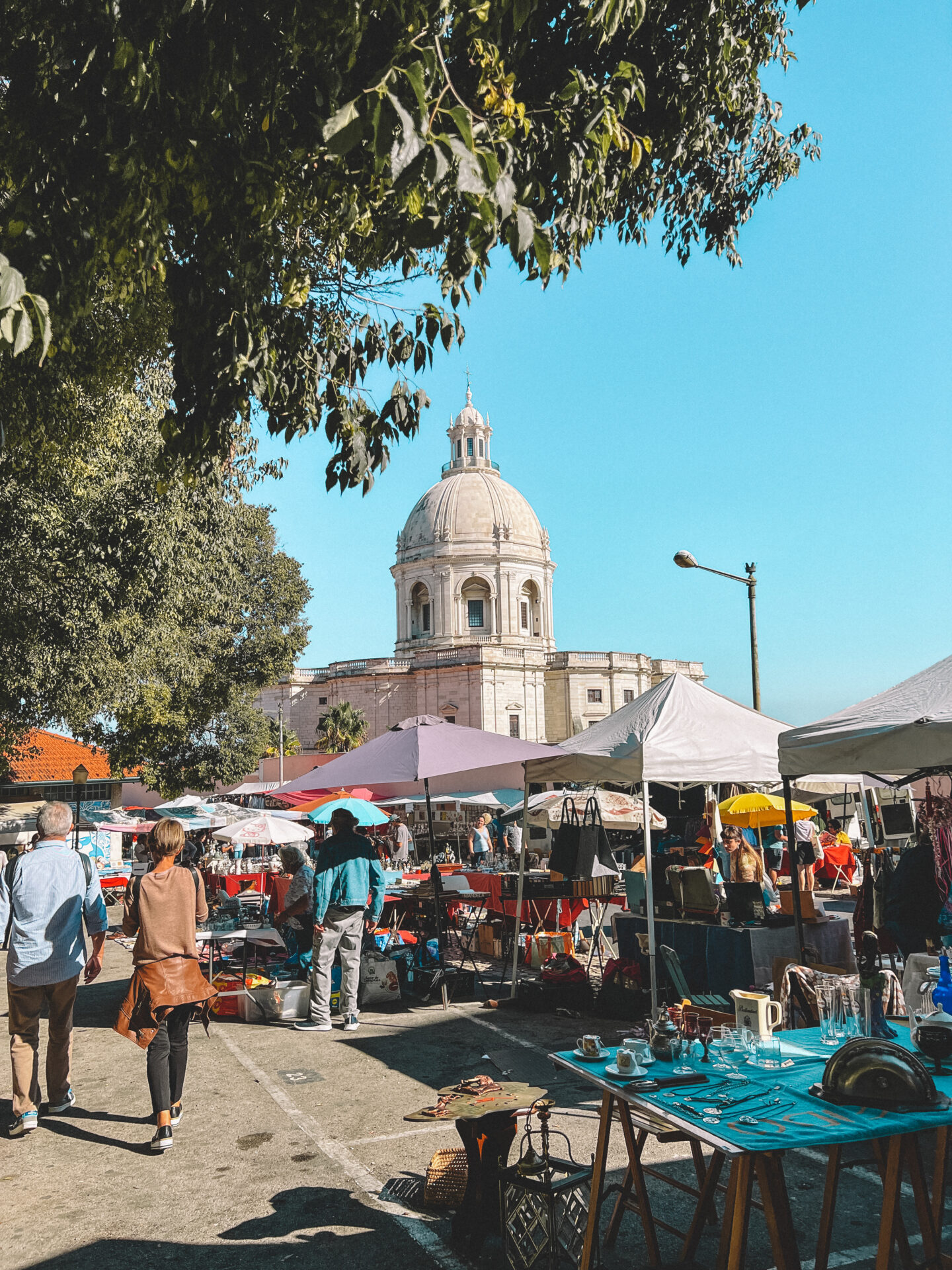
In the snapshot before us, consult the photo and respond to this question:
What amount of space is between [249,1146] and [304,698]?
70.9 metres

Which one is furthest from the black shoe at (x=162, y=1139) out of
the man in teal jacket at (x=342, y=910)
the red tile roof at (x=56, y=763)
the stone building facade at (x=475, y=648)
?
the stone building facade at (x=475, y=648)

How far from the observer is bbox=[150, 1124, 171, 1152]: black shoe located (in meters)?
5.66

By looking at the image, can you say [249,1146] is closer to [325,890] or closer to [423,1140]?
[423,1140]

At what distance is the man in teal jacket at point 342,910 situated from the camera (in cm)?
898

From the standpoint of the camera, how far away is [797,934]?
768 centimetres

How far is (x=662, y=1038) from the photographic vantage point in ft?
13.5

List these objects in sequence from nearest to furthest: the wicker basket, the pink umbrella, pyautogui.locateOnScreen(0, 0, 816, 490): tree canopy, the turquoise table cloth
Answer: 1. the turquoise table cloth
2. pyautogui.locateOnScreen(0, 0, 816, 490): tree canopy
3. the wicker basket
4. the pink umbrella

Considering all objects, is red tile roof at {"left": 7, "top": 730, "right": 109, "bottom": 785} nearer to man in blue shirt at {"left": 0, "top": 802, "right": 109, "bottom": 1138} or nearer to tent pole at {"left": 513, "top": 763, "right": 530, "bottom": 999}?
tent pole at {"left": 513, "top": 763, "right": 530, "bottom": 999}

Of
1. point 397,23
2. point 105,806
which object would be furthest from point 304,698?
point 397,23

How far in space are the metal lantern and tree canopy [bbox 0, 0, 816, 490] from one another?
3.57 metres

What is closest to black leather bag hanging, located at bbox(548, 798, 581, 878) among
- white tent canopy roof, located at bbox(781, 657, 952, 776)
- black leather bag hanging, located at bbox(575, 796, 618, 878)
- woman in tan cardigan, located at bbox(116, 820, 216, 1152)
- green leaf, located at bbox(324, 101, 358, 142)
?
black leather bag hanging, located at bbox(575, 796, 618, 878)

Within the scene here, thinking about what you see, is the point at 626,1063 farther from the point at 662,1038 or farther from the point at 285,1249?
the point at 285,1249

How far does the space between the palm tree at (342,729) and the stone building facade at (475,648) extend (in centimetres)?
441

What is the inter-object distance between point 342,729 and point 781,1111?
64423 millimetres
